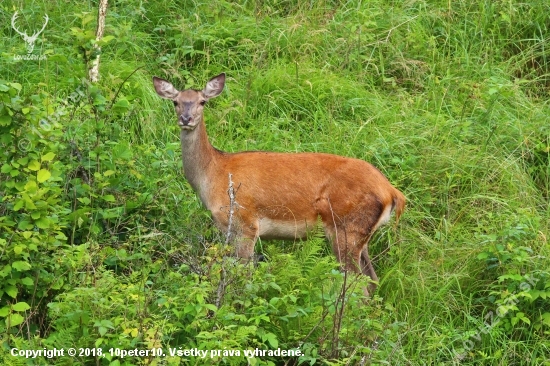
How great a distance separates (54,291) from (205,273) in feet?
3.54

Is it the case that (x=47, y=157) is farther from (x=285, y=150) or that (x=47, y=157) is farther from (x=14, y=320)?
(x=285, y=150)

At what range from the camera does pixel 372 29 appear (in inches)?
423

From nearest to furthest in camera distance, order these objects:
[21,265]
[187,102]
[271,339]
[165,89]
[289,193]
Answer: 1. [271,339]
2. [21,265]
3. [289,193]
4. [187,102]
5. [165,89]

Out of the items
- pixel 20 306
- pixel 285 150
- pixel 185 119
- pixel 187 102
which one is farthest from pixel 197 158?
pixel 20 306

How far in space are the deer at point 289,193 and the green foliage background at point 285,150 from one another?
0.62 ft

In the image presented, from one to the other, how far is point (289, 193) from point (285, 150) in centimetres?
116

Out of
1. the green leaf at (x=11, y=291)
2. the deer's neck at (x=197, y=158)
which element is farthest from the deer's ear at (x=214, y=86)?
the green leaf at (x=11, y=291)

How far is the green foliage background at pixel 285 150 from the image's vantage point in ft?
22.6

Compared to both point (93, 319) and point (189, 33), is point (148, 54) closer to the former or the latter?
point (189, 33)

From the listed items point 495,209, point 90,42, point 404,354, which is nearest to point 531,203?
point 495,209

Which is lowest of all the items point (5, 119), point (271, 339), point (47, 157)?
point (271, 339)

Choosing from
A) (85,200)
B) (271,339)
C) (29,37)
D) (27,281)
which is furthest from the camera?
(29,37)

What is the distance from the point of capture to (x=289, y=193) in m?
8.38

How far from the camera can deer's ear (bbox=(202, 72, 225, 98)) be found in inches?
347
